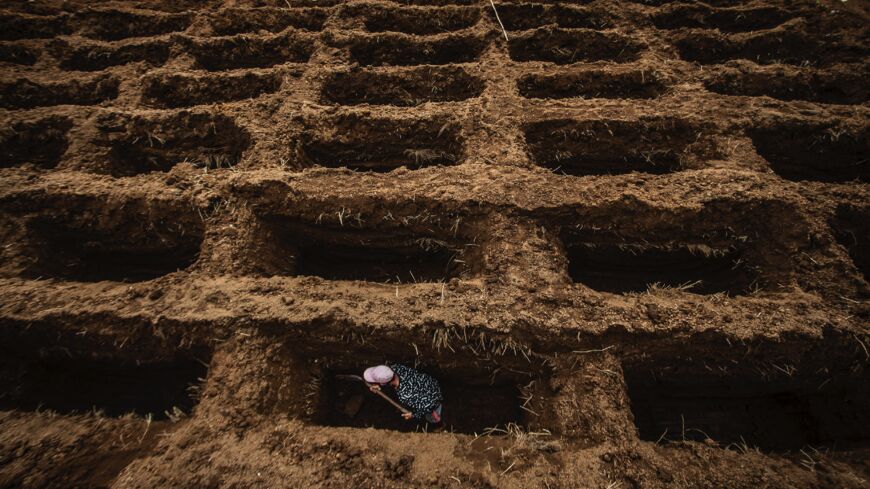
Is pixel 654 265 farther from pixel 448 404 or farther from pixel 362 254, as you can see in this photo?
pixel 362 254

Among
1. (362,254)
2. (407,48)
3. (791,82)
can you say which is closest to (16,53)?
(407,48)

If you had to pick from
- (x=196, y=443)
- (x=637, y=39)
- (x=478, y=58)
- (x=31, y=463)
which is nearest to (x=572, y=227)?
(x=478, y=58)

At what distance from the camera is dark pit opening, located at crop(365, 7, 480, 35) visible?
173 cm

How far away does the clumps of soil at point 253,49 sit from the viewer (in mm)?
1666

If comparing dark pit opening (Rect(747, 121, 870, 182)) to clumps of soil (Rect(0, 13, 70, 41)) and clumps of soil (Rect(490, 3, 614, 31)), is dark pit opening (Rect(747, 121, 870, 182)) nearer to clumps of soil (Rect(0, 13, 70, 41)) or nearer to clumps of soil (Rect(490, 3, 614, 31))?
clumps of soil (Rect(490, 3, 614, 31))

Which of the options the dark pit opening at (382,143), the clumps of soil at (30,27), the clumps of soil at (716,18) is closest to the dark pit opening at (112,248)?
the dark pit opening at (382,143)

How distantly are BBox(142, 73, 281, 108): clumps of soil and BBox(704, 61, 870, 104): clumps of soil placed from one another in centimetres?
188

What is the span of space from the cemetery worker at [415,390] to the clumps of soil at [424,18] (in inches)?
62.5

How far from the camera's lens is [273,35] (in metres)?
1.68

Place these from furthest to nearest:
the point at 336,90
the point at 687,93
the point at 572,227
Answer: the point at 336,90
the point at 687,93
the point at 572,227

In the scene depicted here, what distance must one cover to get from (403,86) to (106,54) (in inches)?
57.2

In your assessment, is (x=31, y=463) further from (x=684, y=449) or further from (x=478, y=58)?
(x=478, y=58)

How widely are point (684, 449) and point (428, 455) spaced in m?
0.64

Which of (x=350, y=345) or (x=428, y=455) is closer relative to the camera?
(x=428, y=455)
